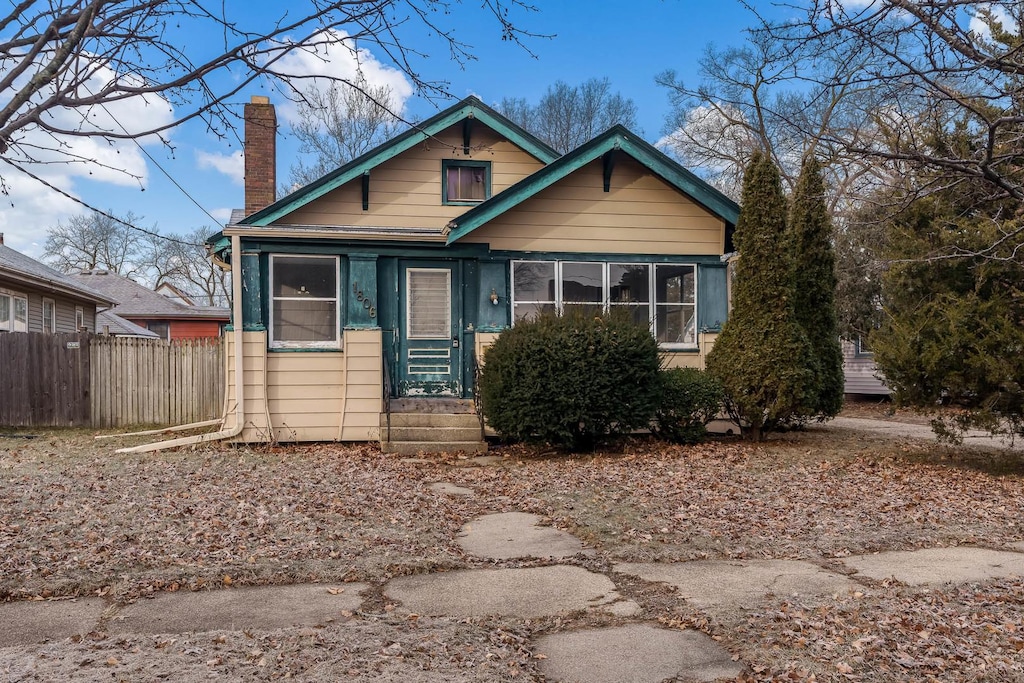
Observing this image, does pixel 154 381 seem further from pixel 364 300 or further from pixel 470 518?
pixel 470 518

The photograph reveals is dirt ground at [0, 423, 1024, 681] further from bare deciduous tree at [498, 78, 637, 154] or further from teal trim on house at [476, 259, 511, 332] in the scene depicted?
bare deciduous tree at [498, 78, 637, 154]

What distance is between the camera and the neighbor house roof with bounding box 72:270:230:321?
37031 millimetres

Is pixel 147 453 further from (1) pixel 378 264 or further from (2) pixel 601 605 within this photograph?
(2) pixel 601 605

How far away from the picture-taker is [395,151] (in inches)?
474

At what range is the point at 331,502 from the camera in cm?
694

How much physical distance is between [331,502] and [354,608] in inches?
114

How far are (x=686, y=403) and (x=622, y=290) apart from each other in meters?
2.33

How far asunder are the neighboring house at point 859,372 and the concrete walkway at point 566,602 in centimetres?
1829

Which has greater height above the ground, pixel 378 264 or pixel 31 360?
pixel 378 264

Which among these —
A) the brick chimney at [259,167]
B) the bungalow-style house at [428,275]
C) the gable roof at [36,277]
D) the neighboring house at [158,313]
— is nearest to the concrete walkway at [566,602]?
the bungalow-style house at [428,275]

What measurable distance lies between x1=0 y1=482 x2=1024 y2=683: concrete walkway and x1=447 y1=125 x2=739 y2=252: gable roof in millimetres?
6385

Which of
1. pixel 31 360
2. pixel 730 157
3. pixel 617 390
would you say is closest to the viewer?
pixel 617 390

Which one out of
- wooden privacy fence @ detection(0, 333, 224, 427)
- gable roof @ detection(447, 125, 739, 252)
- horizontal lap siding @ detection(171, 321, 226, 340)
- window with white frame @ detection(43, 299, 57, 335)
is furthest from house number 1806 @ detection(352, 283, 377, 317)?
horizontal lap siding @ detection(171, 321, 226, 340)

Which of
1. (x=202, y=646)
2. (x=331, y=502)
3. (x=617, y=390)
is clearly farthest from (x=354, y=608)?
(x=617, y=390)
